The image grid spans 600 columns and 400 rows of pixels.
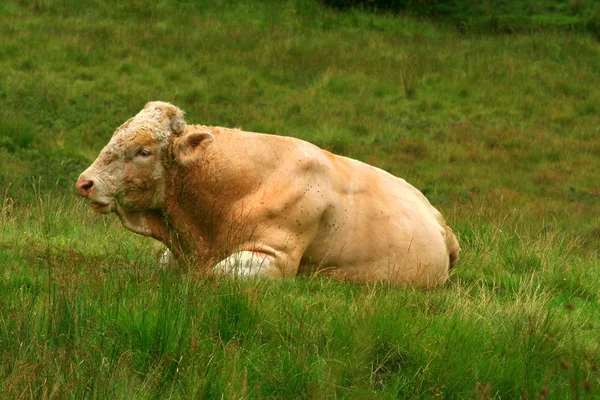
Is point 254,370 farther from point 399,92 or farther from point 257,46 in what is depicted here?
point 257,46

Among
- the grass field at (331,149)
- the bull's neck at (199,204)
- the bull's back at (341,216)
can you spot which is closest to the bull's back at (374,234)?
the bull's back at (341,216)

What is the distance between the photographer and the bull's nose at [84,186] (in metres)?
7.48

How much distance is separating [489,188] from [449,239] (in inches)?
364

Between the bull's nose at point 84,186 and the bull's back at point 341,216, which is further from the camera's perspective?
the bull's back at point 341,216

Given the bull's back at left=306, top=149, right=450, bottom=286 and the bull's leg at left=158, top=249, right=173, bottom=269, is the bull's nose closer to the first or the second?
the bull's leg at left=158, top=249, right=173, bottom=269

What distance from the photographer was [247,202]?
308 inches

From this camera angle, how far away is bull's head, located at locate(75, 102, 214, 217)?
25.0 ft

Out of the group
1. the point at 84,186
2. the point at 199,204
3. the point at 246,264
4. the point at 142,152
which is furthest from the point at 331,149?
the point at 246,264

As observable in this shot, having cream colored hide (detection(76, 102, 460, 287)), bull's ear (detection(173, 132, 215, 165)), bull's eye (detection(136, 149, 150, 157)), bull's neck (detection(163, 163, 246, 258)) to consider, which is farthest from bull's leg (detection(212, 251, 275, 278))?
bull's eye (detection(136, 149, 150, 157))

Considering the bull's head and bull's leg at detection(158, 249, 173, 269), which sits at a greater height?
the bull's head

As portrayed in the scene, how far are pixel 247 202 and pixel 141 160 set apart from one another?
81 cm

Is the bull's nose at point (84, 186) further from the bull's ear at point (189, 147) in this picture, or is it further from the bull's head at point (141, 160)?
the bull's ear at point (189, 147)

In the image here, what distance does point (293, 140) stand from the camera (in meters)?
8.32

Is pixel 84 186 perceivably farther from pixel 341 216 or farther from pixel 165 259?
pixel 341 216
